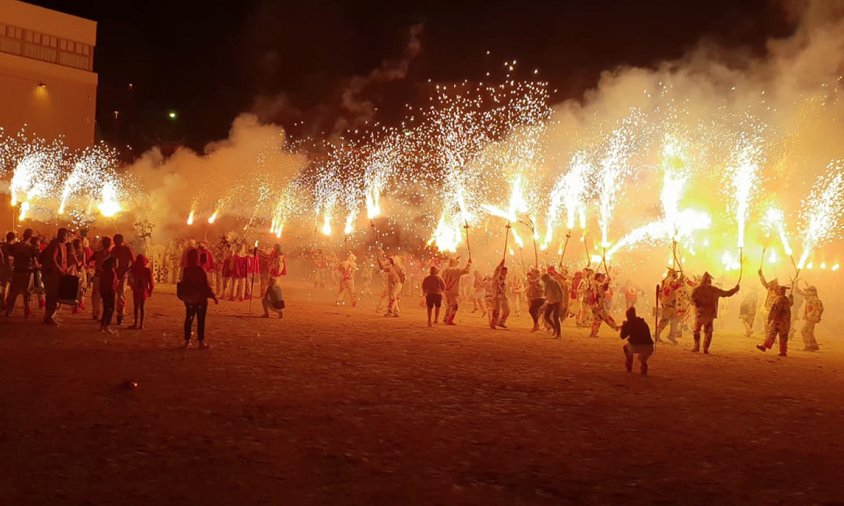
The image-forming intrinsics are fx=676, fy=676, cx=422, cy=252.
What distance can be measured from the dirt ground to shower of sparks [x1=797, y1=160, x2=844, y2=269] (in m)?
18.0

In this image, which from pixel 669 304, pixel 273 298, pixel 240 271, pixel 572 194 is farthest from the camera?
pixel 572 194

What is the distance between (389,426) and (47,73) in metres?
35.2

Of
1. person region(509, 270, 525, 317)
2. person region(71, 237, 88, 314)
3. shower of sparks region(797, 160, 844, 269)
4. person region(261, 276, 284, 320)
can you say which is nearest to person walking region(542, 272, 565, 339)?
person region(261, 276, 284, 320)

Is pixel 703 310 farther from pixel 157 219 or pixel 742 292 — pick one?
pixel 157 219

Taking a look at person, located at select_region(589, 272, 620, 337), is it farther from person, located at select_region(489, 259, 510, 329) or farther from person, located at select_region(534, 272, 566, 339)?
person, located at select_region(489, 259, 510, 329)

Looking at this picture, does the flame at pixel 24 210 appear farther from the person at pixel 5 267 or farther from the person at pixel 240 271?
the person at pixel 5 267

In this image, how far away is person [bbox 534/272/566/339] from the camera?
14.4m

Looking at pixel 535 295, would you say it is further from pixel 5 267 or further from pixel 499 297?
pixel 5 267

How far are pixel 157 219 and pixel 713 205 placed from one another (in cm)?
2418

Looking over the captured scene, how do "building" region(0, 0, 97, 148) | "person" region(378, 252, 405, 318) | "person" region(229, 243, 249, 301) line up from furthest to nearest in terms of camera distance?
"building" region(0, 0, 97, 148) < "person" region(229, 243, 249, 301) < "person" region(378, 252, 405, 318)

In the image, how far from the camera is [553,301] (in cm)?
1446

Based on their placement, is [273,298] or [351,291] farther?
[351,291]

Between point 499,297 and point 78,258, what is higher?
point 78,258

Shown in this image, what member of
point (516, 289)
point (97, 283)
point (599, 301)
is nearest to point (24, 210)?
point (97, 283)
